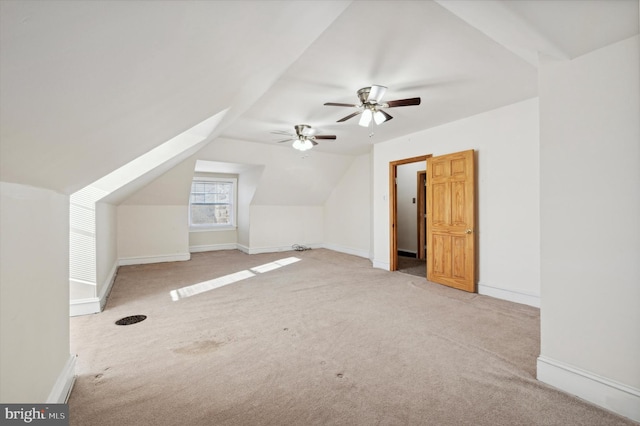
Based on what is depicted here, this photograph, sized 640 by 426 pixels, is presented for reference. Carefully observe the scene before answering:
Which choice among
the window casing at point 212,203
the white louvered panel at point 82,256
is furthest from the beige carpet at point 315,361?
the window casing at point 212,203

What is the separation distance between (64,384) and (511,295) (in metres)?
4.56

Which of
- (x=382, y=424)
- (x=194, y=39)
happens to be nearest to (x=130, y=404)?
(x=382, y=424)

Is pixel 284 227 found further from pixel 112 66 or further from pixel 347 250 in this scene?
pixel 112 66

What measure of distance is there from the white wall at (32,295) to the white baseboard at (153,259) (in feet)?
15.0

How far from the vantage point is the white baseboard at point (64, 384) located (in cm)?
165

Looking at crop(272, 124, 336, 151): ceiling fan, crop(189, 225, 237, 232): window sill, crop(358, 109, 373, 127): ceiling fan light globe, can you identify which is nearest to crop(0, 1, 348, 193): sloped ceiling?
crop(358, 109, 373, 127): ceiling fan light globe

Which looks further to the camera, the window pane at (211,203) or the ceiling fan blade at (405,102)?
the window pane at (211,203)

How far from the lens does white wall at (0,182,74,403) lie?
1188 millimetres

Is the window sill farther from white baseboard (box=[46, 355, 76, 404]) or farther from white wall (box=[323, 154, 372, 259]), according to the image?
white baseboard (box=[46, 355, 76, 404])

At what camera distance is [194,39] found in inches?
40.7

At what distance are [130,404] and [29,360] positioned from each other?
25.5 inches

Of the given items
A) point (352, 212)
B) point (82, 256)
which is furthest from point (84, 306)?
point (352, 212)

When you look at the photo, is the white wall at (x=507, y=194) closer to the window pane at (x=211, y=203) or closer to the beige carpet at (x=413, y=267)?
the beige carpet at (x=413, y=267)

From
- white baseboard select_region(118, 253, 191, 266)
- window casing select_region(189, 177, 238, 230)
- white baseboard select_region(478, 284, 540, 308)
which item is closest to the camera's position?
white baseboard select_region(478, 284, 540, 308)
